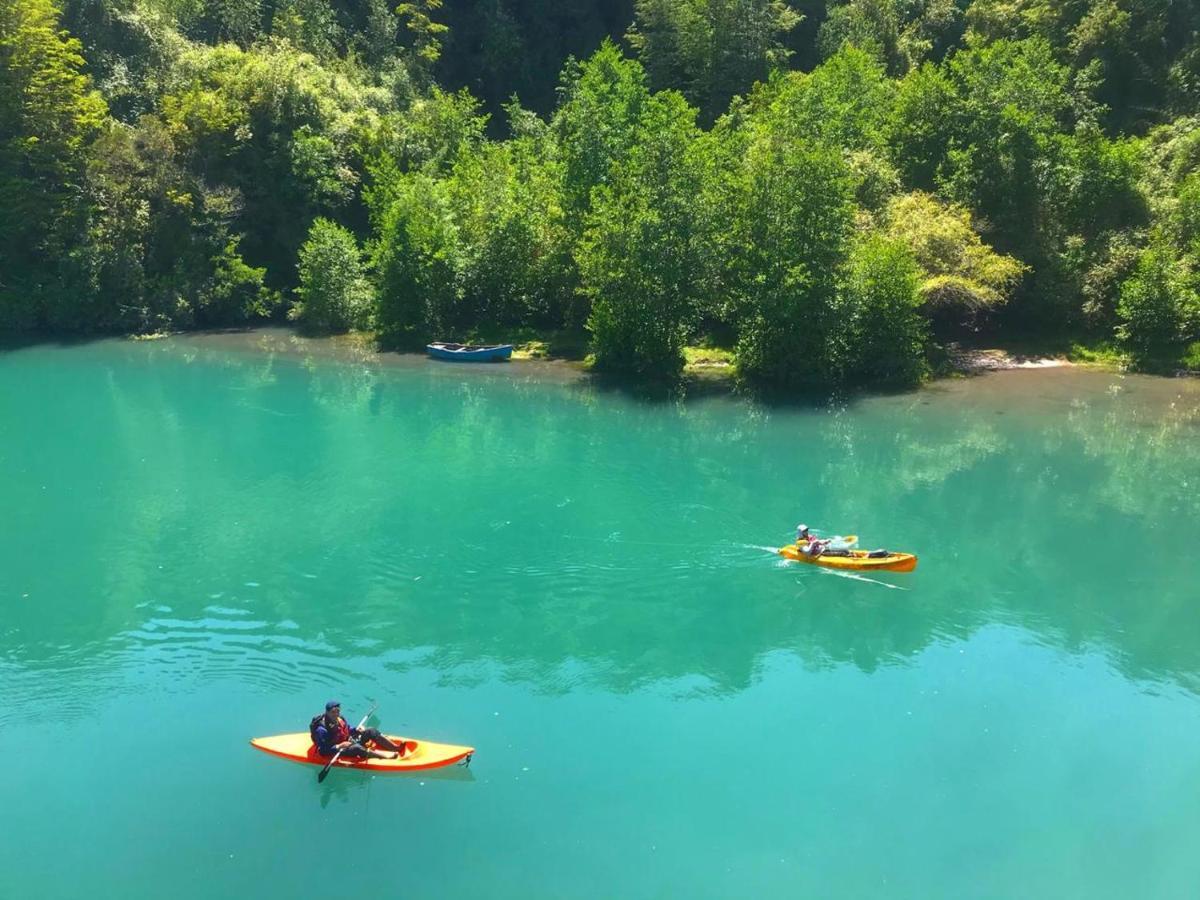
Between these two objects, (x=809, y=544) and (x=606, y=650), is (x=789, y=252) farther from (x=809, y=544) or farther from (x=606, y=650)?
(x=606, y=650)

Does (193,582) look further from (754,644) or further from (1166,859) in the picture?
(1166,859)

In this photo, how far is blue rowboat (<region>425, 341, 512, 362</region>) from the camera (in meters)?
46.2

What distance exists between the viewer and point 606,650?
795 inches

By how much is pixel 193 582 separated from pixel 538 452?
44.8 feet

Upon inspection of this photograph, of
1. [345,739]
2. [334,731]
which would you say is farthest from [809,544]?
[334,731]

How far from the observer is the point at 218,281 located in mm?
53875

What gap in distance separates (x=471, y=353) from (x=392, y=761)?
32.5m

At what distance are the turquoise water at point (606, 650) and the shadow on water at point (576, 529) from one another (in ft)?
0.45

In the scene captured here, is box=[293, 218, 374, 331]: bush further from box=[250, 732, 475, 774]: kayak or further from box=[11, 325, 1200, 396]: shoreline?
box=[250, 732, 475, 774]: kayak

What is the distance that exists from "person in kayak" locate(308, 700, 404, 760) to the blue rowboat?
3192 cm

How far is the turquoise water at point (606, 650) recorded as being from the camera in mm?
14320

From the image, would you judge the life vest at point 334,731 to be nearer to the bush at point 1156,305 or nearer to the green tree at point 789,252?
the green tree at point 789,252

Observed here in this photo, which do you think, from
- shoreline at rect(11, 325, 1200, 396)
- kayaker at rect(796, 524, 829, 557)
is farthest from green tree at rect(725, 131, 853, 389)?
kayaker at rect(796, 524, 829, 557)

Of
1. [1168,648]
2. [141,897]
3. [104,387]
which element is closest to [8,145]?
[104,387]
